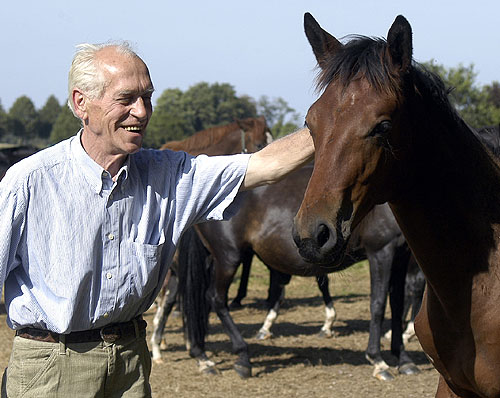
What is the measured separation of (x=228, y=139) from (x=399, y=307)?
11.6ft

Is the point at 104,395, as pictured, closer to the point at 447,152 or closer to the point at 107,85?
the point at 107,85

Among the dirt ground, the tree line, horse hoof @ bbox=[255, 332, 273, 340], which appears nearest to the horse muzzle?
the dirt ground

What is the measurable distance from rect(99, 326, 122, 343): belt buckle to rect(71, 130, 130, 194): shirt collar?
48cm

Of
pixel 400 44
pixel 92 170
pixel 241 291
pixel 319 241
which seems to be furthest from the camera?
pixel 241 291

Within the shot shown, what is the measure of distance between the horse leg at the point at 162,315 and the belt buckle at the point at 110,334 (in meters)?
4.93

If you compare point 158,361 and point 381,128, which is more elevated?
point 381,128

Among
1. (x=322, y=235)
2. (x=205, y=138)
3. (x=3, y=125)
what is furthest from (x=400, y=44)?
(x=3, y=125)

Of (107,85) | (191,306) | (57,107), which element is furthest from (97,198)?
(57,107)

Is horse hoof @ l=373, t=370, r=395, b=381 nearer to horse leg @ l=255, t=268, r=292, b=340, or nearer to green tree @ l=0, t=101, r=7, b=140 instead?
horse leg @ l=255, t=268, r=292, b=340

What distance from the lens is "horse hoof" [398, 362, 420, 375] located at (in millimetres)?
6699

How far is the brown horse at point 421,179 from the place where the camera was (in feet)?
8.29

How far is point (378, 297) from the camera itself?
675cm

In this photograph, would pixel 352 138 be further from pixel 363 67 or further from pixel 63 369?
pixel 63 369

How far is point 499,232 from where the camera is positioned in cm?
281
